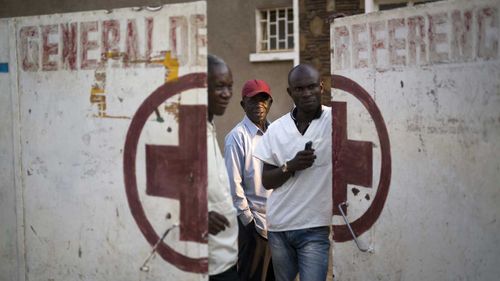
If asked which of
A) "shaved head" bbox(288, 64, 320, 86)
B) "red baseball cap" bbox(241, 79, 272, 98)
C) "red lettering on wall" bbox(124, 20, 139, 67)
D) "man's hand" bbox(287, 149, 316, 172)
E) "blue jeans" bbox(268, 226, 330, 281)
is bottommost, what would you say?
"blue jeans" bbox(268, 226, 330, 281)

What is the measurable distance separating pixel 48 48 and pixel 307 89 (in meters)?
1.47

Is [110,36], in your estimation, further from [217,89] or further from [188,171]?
[188,171]

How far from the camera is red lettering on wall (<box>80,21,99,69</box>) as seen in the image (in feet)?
10.6

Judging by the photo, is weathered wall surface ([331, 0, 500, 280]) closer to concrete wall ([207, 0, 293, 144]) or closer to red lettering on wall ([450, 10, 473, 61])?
red lettering on wall ([450, 10, 473, 61])

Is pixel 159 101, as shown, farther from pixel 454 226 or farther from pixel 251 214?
pixel 251 214

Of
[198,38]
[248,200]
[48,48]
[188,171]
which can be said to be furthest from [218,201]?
[248,200]

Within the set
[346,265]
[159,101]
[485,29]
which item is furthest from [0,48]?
[485,29]

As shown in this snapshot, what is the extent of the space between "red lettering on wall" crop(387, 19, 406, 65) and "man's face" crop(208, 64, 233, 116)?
82 centimetres

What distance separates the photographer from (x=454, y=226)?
319 centimetres

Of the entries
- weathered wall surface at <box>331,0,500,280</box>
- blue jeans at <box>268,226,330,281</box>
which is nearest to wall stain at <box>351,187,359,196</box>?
weathered wall surface at <box>331,0,500,280</box>

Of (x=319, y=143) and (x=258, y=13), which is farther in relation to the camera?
A: (x=258, y=13)

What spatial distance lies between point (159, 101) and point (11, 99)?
91 centimetres

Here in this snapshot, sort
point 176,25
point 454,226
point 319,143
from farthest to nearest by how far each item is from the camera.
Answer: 1. point 319,143
2. point 454,226
3. point 176,25

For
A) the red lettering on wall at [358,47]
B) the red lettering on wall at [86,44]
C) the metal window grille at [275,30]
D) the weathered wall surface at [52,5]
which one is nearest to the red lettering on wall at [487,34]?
the red lettering on wall at [358,47]
